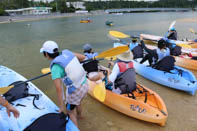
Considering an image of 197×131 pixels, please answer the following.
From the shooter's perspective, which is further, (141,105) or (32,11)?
(32,11)

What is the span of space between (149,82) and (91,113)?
231cm

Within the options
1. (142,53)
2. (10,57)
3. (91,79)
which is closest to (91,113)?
(91,79)

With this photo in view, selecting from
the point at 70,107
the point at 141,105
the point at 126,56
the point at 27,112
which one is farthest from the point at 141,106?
the point at 27,112

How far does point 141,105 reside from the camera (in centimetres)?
283

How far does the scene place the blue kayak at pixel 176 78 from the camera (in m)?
3.82

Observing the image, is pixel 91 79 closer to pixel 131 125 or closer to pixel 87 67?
pixel 87 67

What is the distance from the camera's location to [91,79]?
3943 mm

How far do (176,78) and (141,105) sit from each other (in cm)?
173

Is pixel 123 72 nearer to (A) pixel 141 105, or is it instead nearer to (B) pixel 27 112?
(A) pixel 141 105

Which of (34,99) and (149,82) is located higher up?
(34,99)

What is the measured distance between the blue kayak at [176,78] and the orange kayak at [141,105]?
1273 mm

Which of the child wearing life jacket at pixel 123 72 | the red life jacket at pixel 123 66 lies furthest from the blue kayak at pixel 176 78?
the red life jacket at pixel 123 66

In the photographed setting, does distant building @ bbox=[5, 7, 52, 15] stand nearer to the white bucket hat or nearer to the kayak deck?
the kayak deck

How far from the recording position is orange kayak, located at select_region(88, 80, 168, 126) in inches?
107
